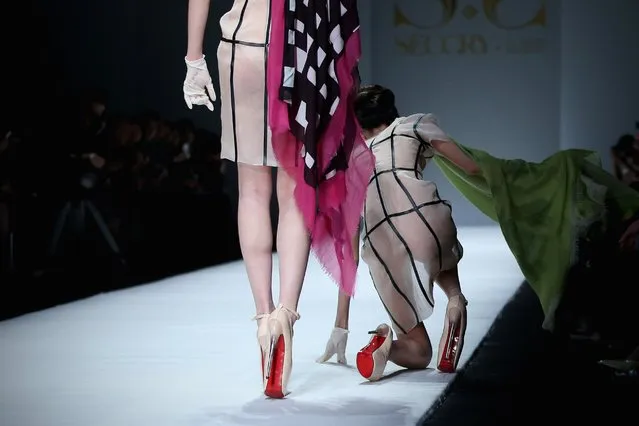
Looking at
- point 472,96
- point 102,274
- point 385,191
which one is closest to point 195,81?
point 385,191

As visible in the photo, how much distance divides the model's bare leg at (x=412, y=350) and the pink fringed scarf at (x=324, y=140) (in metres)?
0.24

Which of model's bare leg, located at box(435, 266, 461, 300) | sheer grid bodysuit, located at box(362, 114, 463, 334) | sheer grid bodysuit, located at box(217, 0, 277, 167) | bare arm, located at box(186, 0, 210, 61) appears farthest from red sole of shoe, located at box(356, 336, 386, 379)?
bare arm, located at box(186, 0, 210, 61)

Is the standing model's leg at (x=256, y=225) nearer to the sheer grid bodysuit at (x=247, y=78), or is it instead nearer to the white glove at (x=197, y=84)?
the sheer grid bodysuit at (x=247, y=78)

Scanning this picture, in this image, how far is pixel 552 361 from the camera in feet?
9.71

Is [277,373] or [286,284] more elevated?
[286,284]

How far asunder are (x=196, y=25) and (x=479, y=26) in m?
9.77

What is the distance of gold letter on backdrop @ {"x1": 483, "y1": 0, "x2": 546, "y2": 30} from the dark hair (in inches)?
367

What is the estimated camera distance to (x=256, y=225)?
98.1 inches

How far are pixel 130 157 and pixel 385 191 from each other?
12.1 feet

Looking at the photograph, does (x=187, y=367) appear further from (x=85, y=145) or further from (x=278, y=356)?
(x=85, y=145)

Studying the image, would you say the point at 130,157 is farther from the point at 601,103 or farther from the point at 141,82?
the point at 601,103

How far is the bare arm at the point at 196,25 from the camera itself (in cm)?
245

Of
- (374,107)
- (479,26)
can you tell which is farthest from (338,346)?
(479,26)

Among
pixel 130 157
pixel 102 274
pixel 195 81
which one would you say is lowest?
pixel 102 274
